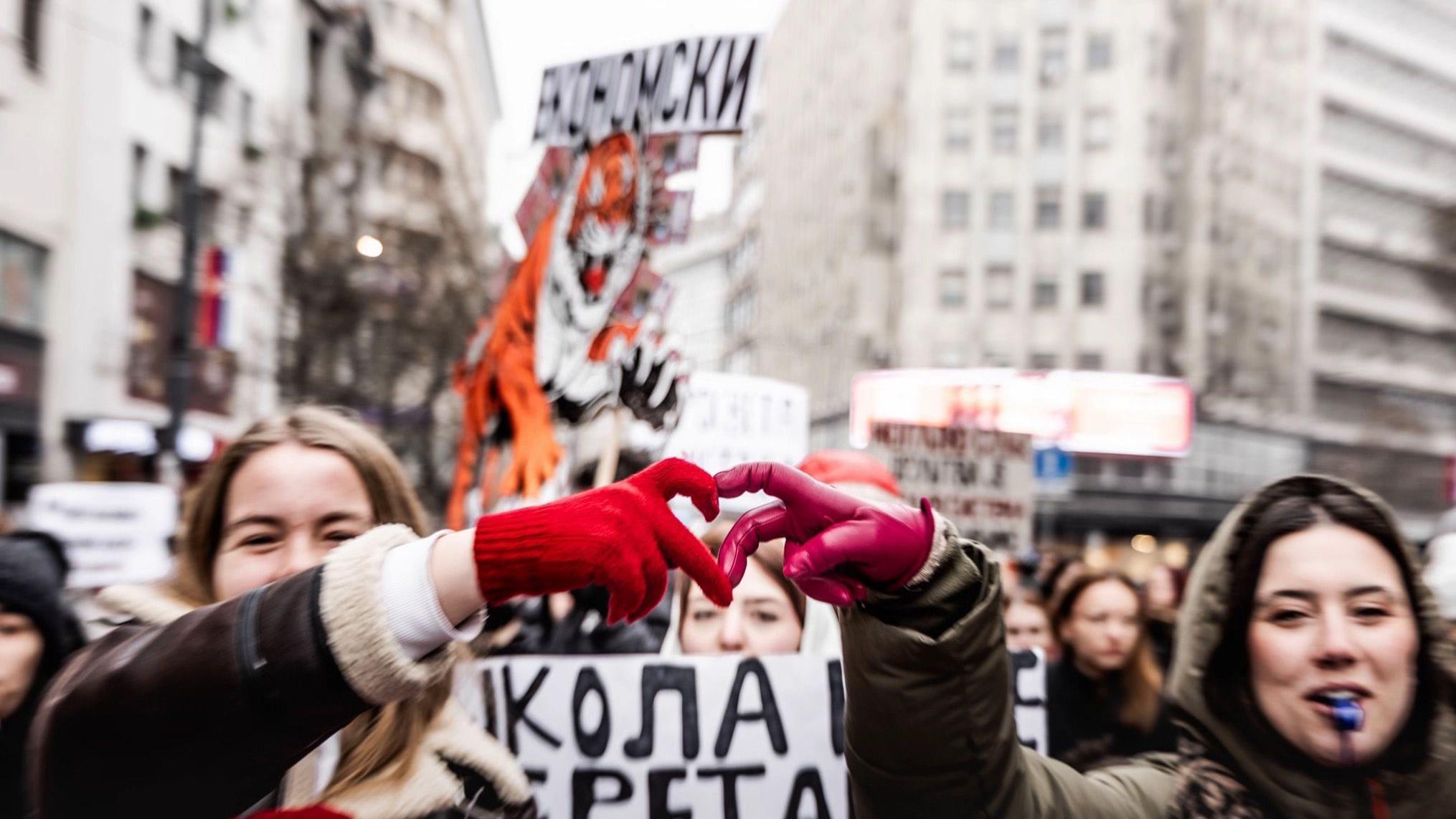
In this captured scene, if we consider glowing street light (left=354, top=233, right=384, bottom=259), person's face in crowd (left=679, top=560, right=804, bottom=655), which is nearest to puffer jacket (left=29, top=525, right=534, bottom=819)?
person's face in crowd (left=679, top=560, right=804, bottom=655)

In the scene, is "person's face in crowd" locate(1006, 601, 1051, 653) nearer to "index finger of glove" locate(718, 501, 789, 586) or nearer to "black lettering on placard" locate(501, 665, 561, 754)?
"black lettering on placard" locate(501, 665, 561, 754)

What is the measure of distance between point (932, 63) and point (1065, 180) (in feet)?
18.8

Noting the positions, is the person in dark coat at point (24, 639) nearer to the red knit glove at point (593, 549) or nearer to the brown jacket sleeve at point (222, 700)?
the brown jacket sleeve at point (222, 700)

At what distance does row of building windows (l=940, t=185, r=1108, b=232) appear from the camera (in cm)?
3800

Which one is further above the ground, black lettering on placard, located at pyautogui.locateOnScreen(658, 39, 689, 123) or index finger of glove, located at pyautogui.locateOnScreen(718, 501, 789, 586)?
black lettering on placard, located at pyautogui.locateOnScreen(658, 39, 689, 123)

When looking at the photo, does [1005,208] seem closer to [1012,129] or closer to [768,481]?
[1012,129]

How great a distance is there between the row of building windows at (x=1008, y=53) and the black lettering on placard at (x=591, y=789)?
127 ft

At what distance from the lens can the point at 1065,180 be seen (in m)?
38.1

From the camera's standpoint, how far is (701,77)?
500 centimetres

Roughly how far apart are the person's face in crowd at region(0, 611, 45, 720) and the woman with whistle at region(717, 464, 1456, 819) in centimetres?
196

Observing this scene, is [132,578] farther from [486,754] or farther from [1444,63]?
[1444,63]

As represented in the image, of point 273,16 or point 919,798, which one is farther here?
point 273,16

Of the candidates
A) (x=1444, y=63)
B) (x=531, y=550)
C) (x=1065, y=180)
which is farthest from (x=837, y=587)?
(x=1444, y=63)

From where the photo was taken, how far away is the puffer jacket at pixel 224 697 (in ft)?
3.54
